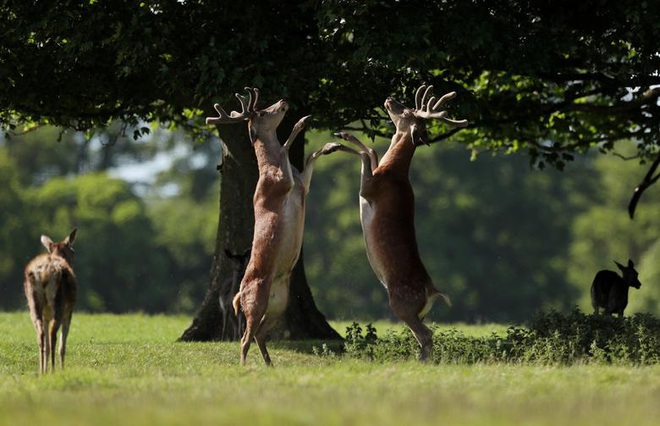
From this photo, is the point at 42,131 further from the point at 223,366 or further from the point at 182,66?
the point at 223,366

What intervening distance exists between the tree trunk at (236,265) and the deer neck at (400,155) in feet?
17.8

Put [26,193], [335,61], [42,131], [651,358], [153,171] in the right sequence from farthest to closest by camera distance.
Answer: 1. [153,171]
2. [42,131]
3. [26,193]
4. [335,61]
5. [651,358]

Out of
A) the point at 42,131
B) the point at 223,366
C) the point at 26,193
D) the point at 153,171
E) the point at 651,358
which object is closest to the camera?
the point at 223,366

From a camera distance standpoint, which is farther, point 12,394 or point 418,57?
point 418,57

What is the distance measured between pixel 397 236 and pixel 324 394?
4.43 metres

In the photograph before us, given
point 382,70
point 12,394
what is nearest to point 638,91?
point 382,70

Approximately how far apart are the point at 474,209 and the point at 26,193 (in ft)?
71.5

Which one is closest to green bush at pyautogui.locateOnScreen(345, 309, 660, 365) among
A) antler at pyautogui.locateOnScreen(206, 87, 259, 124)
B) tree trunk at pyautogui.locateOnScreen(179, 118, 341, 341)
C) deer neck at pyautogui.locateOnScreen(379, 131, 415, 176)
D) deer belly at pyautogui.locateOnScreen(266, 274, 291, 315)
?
deer belly at pyautogui.locateOnScreen(266, 274, 291, 315)

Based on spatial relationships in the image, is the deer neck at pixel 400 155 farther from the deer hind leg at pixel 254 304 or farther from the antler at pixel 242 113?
the deer hind leg at pixel 254 304

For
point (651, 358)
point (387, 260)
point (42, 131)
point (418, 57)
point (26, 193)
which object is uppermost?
point (42, 131)

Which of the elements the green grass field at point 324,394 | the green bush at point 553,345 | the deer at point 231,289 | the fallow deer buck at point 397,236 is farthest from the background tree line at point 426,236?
the green grass field at point 324,394

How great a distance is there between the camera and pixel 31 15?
1978 cm

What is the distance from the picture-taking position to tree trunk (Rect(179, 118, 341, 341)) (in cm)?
2091

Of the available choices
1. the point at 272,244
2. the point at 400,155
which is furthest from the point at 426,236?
the point at 272,244
